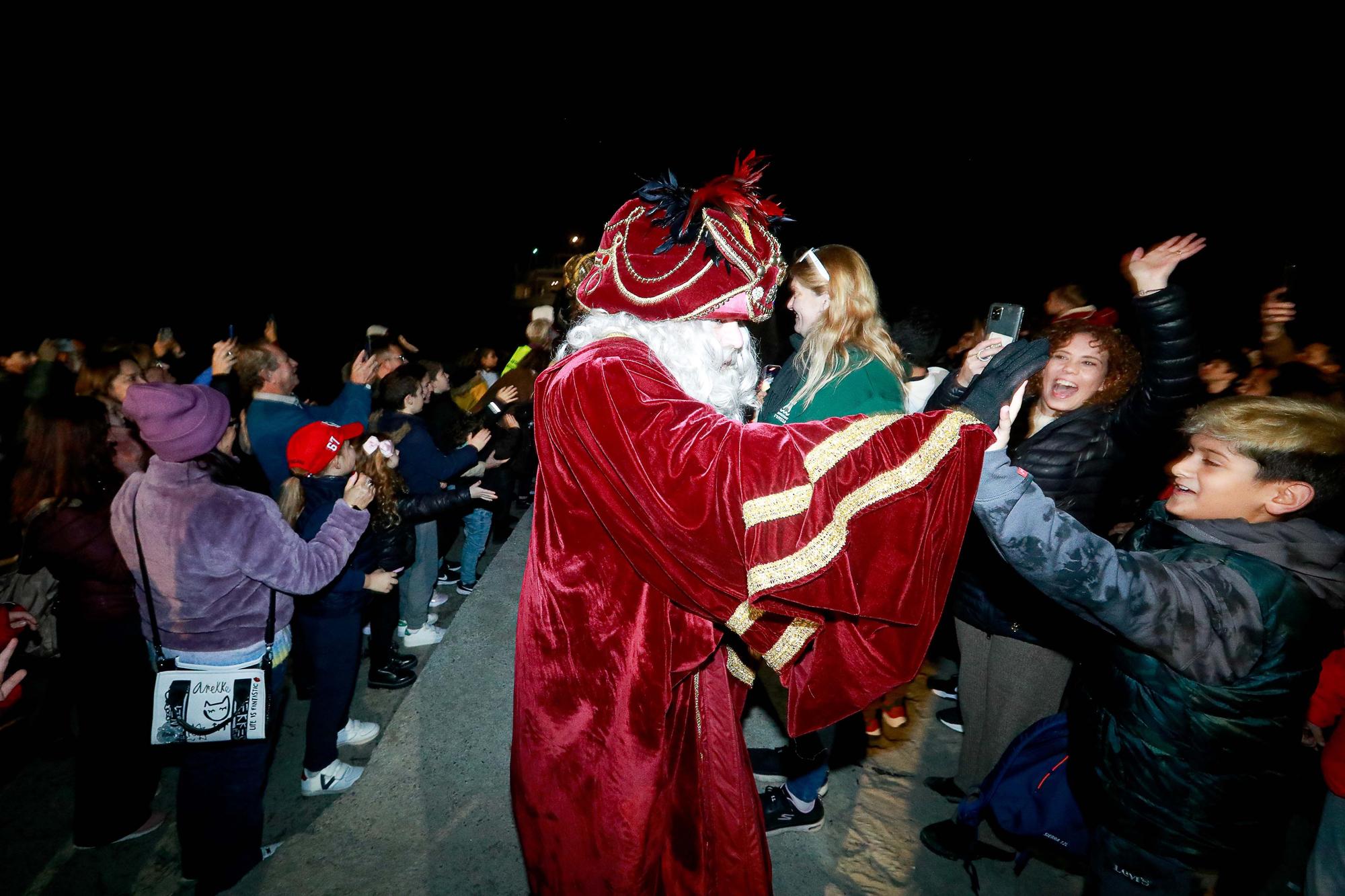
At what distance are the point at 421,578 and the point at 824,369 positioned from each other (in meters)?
3.76

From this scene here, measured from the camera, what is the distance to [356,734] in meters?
3.79

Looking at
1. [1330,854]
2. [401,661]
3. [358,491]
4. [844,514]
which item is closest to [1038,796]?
[1330,854]

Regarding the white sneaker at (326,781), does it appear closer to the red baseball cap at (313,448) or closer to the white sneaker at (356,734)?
the white sneaker at (356,734)

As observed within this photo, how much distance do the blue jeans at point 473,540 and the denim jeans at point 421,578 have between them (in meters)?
0.84

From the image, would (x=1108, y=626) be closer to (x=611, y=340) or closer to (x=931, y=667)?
(x=611, y=340)

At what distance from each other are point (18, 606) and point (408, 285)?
1152 centimetres

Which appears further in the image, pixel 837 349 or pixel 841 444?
pixel 837 349

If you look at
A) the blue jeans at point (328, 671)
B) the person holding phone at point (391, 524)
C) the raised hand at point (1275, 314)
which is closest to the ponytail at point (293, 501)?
the person holding phone at point (391, 524)

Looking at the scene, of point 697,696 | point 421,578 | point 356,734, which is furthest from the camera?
point 421,578

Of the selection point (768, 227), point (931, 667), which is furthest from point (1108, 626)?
point (931, 667)

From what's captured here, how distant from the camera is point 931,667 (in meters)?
→ 4.41

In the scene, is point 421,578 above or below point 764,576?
below

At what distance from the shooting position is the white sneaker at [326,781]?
335 cm

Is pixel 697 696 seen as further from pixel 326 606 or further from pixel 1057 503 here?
pixel 326 606
